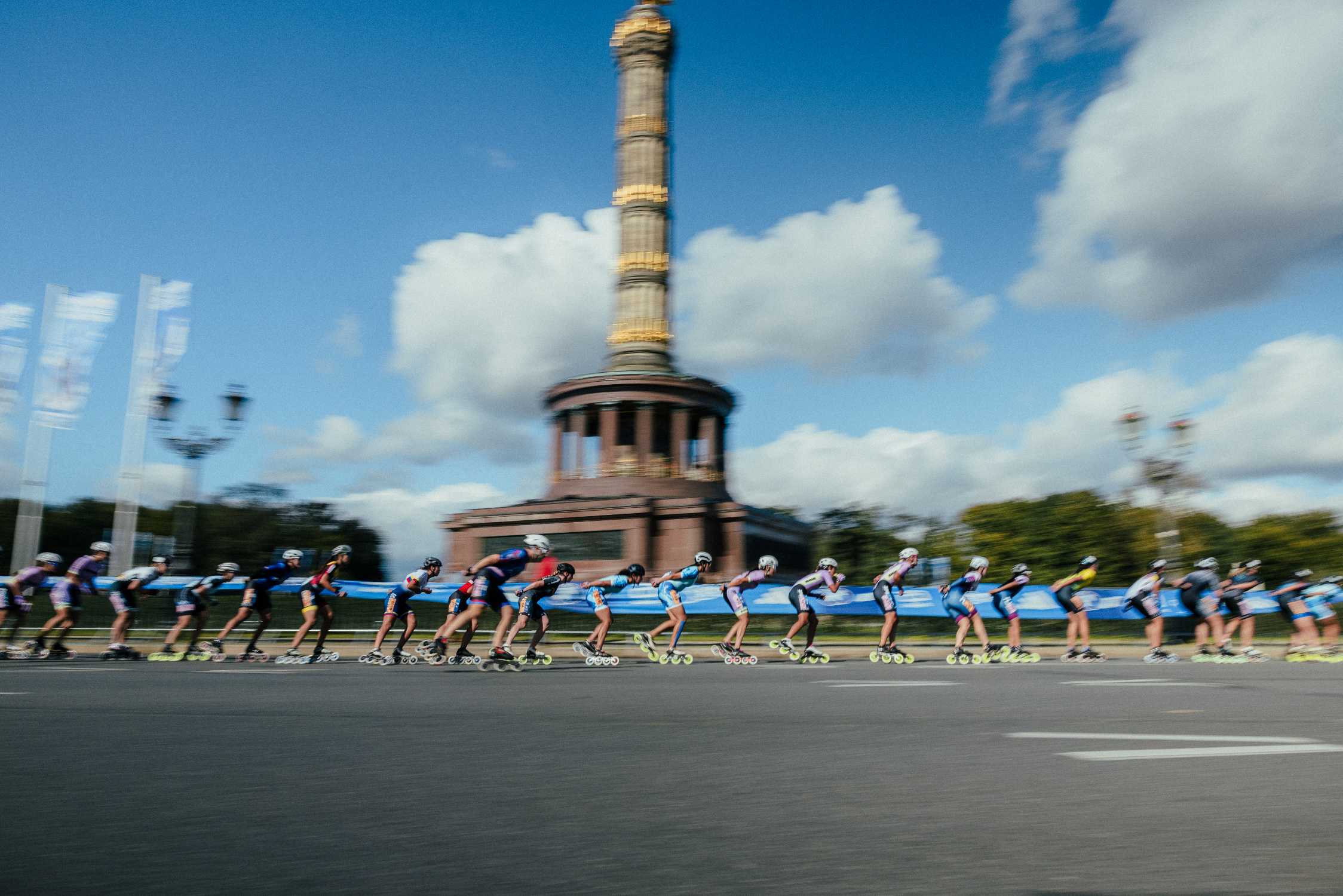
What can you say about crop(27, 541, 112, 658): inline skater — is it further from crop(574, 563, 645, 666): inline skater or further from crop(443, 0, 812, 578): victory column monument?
crop(443, 0, 812, 578): victory column monument

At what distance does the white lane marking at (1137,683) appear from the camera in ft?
34.8

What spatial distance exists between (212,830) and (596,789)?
137 centimetres

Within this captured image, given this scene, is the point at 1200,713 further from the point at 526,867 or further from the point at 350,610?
the point at 350,610

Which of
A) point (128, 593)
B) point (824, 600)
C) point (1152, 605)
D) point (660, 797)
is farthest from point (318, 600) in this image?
point (1152, 605)

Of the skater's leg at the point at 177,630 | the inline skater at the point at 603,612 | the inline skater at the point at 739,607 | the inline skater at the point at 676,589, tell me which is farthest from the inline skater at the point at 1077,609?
the skater's leg at the point at 177,630

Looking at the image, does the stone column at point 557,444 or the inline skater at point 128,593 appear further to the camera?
the stone column at point 557,444

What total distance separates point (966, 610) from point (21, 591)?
16891 mm

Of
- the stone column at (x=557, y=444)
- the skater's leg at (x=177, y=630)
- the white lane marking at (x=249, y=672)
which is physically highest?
the stone column at (x=557, y=444)

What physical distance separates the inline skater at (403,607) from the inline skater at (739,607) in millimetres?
5043

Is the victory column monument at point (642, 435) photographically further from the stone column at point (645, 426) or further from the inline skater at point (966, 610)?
the inline skater at point (966, 610)

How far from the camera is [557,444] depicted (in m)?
45.2

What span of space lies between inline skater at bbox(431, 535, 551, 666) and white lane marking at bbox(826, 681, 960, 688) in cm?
455

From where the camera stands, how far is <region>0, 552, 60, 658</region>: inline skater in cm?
1761

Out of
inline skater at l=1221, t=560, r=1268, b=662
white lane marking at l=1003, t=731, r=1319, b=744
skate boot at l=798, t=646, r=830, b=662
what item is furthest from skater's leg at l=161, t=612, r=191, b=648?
inline skater at l=1221, t=560, r=1268, b=662
